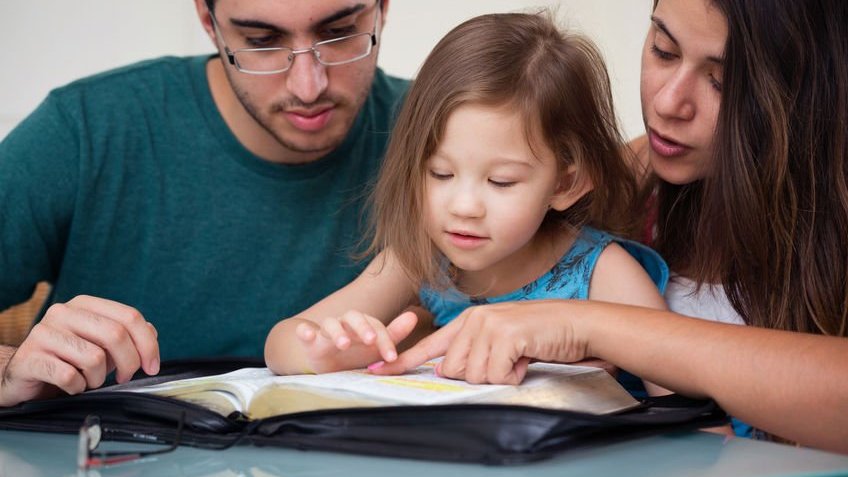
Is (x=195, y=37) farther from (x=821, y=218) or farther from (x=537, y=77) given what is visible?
(x=821, y=218)

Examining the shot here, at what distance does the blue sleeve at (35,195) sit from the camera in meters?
1.71

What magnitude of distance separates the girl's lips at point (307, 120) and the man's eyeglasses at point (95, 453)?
0.91m

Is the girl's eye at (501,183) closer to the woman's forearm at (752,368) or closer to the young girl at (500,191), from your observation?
the young girl at (500,191)

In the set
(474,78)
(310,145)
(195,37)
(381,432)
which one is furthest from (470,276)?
(195,37)

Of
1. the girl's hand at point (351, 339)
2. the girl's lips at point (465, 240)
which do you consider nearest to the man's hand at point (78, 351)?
the girl's hand at point (351, 339)

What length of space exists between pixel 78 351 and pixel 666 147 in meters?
0.84

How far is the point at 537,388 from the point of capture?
37.4 inches

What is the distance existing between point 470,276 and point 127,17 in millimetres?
2288

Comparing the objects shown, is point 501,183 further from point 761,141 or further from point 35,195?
point 35,195

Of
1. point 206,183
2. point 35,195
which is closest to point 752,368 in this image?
point 206,183

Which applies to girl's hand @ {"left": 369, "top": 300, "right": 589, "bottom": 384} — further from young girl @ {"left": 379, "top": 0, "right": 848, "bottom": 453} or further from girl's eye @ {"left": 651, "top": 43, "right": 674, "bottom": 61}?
girl's eye @ {"left": 651, "top": 43, "right": 674, "bottom": 61}

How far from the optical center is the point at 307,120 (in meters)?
1.72

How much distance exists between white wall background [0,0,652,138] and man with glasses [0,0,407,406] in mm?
1458

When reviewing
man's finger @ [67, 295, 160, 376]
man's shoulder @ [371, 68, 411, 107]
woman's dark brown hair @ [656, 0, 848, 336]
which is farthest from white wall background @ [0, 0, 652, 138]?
man's finger @ [67, 295, 160, 376]
